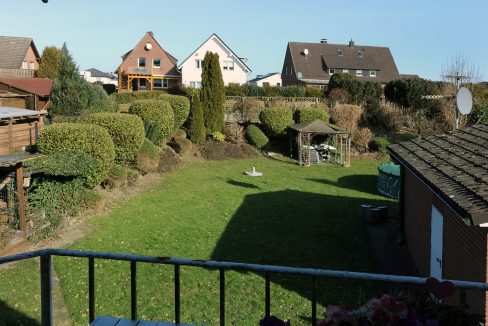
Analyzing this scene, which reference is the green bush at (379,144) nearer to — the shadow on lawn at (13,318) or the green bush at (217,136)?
the green bush at (217,136)

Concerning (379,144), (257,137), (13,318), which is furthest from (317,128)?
(13,318)

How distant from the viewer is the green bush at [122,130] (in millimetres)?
17328

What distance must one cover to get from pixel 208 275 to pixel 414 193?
5.39m

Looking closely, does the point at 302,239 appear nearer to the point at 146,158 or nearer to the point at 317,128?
the point at 146,158

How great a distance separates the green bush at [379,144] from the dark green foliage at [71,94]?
1588 centimetres

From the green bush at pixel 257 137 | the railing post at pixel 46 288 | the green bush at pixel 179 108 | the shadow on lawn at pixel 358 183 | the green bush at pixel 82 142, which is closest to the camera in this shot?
the railing post at pixel 46 288

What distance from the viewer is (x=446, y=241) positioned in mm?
8336

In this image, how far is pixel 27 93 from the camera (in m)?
27.3

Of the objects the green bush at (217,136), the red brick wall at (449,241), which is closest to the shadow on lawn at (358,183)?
the red brick wall at (449,241)

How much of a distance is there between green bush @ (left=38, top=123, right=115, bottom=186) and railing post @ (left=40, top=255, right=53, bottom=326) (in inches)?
449

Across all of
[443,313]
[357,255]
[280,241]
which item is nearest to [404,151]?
[357,255]

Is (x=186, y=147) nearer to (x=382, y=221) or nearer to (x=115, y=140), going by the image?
(x=115, y=140)

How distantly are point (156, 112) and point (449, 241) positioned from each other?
17614mm

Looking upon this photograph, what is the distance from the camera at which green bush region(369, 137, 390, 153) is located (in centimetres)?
2925
